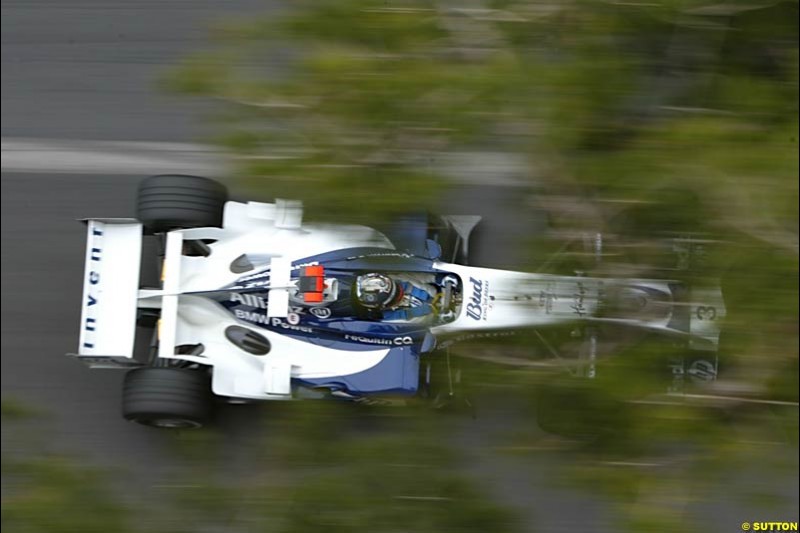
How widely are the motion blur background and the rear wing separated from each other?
5.26 feet

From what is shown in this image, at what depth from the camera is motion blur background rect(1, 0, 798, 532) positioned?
228 centimetres

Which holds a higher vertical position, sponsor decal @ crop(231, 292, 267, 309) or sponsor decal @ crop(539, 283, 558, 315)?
sponsor decal @ crop(539, 283, 558, 315)

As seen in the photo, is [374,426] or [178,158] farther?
[178,158]

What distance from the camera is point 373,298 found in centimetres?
401

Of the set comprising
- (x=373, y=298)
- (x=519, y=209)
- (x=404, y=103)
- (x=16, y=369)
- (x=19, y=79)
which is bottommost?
(x=16, y=369)

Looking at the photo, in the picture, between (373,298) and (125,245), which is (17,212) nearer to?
(125,245)

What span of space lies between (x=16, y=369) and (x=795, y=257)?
4.35 metres

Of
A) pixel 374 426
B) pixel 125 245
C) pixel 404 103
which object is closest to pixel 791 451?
pixel 374 426

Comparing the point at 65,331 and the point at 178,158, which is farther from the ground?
the point at 178,158

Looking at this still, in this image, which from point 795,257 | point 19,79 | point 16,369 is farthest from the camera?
point 19,79

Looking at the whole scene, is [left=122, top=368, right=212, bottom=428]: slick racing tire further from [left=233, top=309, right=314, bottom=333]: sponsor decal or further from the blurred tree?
the blurred tree

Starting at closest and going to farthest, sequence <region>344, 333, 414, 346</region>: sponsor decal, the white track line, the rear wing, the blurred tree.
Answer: the blurred tree
<region>344, 333, 414, 346</region>: sponsor decal
the rear wing
the white track line

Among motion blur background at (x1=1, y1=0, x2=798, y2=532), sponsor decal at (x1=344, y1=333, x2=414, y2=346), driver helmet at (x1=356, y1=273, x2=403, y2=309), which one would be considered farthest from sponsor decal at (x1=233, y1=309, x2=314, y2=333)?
motion blur background at (x1=1, y1=0, x2=798, y2=532)

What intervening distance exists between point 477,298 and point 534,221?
1517mm
